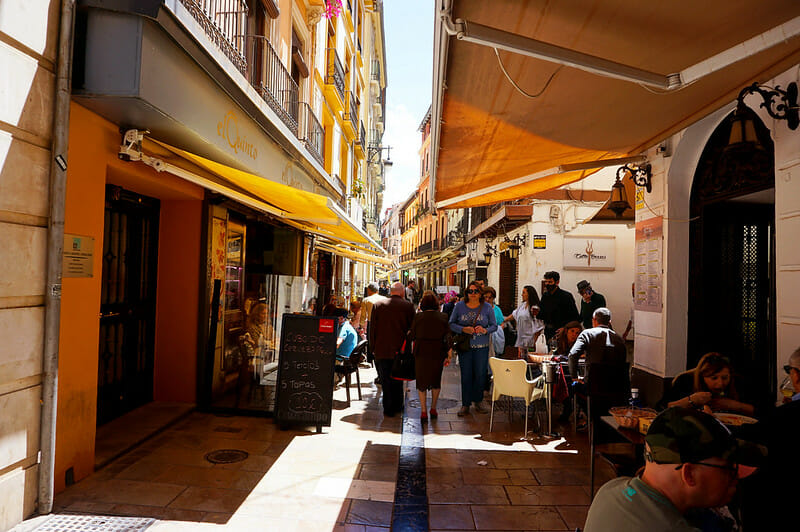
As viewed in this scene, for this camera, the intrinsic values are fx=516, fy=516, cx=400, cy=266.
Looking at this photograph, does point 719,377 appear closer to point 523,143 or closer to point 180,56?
point 523,143

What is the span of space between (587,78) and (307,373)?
164 inches

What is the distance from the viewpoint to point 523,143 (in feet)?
17.6

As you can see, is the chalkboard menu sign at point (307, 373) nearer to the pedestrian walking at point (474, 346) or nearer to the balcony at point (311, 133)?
the pedestrian walking at point (474, 346)

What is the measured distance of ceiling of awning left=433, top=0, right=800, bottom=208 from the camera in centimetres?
286

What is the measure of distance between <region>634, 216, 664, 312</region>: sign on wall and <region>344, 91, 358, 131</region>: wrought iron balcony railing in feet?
39.4

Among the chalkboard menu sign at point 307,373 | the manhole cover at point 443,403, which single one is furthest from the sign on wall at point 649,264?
the chalkboard menu sign at point 307,373

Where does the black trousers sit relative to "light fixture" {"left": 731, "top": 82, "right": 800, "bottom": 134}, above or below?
below

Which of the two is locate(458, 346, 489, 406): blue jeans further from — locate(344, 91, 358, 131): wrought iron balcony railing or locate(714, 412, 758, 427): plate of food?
locate(344, 91, 358, 131): wrought iron balcony railing

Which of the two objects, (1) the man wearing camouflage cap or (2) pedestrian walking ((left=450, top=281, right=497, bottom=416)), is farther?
(2) pedestrian walking ((left=450, top=281, right=497, bottom=416))

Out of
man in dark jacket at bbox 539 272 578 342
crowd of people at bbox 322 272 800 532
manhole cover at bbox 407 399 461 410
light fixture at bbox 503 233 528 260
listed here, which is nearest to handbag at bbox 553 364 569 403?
crowd of people at bbox 322 272 800 532

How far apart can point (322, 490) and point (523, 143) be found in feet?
12.6

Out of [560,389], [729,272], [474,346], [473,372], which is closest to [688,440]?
[560,389]

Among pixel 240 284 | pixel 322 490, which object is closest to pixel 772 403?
pixel 322 490

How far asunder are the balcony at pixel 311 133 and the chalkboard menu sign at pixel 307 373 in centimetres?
582
